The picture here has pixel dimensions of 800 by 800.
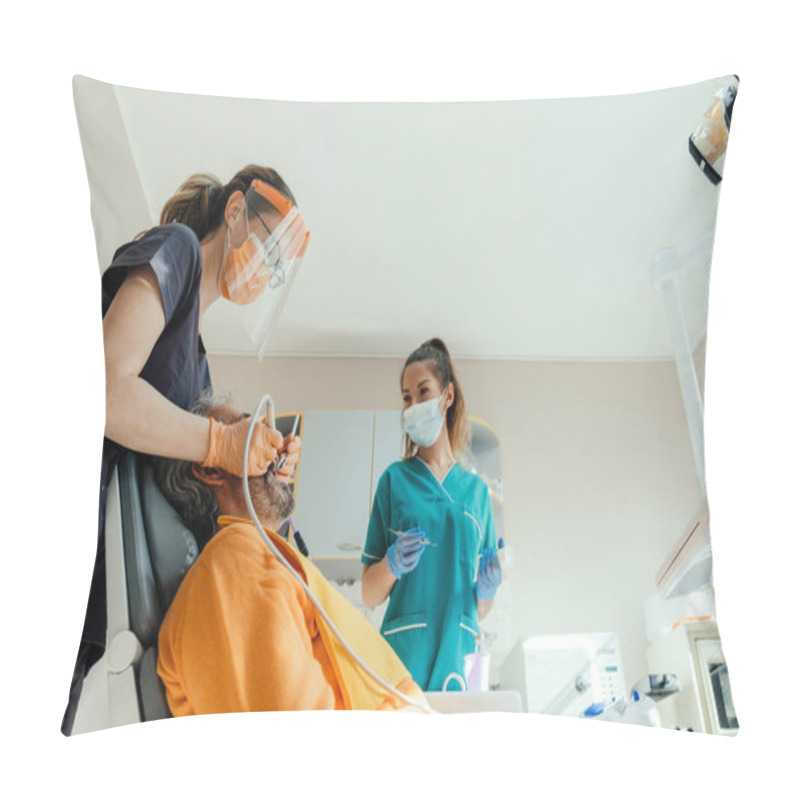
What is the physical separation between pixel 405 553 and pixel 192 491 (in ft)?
0.99

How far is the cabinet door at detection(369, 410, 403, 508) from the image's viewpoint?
1.05m

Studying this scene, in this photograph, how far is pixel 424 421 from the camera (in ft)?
3.51

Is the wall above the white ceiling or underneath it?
underneath

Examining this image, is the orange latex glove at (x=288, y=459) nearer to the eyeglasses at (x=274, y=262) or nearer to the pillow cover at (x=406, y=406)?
the pillow cover at (x=406, y=406)

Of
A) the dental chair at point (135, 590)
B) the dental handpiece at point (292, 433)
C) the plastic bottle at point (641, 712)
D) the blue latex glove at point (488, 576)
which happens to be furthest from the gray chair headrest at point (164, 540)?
the plastic bottle at point (641, 712)

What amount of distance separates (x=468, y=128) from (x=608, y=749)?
85 cm

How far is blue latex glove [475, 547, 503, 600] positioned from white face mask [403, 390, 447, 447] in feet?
0.57

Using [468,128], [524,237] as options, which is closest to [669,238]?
[524,237]

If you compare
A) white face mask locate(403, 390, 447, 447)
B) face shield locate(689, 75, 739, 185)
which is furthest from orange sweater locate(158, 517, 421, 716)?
face shield locate(689, 75, 739, 185)

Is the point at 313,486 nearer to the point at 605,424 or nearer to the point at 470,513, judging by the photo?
the point at 470,513

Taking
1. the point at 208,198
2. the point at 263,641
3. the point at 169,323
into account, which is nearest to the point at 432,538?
the point at 263,641

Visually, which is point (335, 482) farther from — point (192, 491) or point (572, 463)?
point (572, 463)

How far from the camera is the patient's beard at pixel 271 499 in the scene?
40.9 inches

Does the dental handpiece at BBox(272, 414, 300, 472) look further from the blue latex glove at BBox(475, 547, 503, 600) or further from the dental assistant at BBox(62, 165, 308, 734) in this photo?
the blue latex glove at BBox(475, 547, 503, 600)
